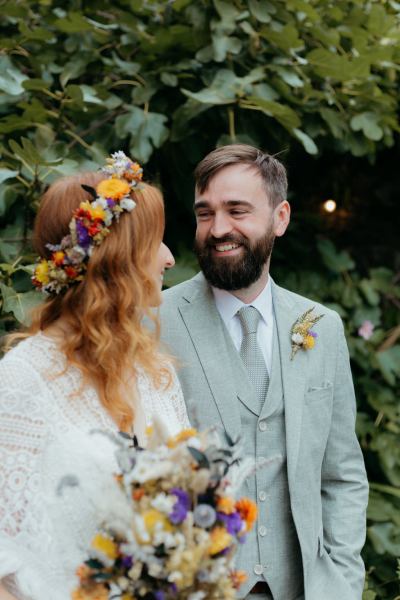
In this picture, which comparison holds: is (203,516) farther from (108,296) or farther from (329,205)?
(329,205)

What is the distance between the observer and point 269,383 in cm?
222

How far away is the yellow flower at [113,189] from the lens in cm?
171

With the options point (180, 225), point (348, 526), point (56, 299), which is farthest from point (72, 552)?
point (180, 225)

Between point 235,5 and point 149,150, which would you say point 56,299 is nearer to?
point 149,150

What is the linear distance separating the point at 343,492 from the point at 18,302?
1134 mm

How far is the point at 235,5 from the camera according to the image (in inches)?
119

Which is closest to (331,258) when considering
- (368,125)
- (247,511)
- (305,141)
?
(368,125)

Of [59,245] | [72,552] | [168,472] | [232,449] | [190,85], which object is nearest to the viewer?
[168,472]

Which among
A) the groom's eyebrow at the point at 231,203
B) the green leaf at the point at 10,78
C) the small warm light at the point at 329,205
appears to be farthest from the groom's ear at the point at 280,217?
the small warm light at the point at 329,205

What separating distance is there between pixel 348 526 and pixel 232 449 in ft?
3.48

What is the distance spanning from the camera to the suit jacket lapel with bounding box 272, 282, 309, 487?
7.09 ft

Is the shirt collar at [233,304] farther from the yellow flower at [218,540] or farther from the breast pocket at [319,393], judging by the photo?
the yellow flower at [218,540]

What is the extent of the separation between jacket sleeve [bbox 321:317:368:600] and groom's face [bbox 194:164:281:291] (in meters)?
0.41

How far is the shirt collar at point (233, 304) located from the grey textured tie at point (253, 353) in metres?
0.02
